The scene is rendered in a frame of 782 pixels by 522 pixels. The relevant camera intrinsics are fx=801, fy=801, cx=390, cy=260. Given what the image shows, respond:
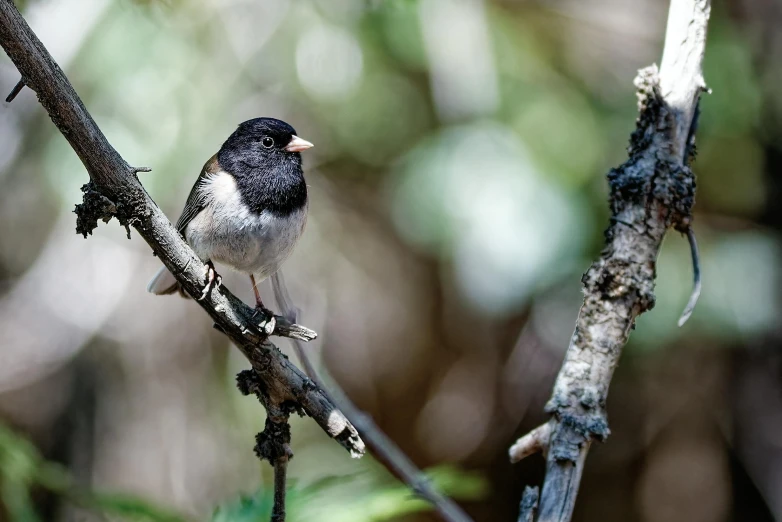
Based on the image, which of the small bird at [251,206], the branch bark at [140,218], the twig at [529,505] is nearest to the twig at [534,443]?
the twig at [529,505]

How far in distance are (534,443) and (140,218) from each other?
3.03 feet

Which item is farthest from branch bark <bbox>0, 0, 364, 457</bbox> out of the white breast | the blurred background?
the blurred background

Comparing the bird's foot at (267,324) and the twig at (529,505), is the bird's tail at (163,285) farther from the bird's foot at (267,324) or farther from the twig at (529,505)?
the twig at (529,505)

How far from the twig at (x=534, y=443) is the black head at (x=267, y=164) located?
36.9 inches

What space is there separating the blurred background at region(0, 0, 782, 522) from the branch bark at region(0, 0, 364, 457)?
1717mm

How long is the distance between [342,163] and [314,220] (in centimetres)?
33

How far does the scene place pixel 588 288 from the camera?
67.5 inches

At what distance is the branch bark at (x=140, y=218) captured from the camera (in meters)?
1.23

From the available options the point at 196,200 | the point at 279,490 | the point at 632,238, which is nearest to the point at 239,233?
the point at 196,200

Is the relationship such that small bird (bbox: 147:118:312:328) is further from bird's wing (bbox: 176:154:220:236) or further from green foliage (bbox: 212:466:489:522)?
green foliage (bbox: 212:466:489:522)

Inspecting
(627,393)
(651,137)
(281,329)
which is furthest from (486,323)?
(281,329)

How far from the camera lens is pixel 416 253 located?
422cm

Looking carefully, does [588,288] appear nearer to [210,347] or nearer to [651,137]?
[651,137]

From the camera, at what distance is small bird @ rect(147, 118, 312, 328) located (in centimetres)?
220
